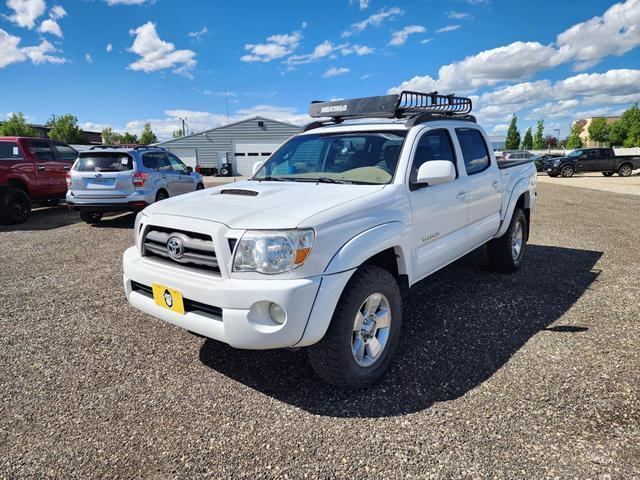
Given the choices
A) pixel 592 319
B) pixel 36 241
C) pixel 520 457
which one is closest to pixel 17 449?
pixel 520 457

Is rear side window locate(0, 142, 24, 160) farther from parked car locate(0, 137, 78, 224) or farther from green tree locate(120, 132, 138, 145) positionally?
green tree locate(120, 132, 138, 145)

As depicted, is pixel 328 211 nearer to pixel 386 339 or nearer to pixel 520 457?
pixel 386 339

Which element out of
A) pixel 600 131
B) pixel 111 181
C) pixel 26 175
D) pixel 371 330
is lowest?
pixel 371 330

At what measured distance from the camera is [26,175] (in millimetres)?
9477

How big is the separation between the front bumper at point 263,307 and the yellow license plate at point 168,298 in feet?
0.34

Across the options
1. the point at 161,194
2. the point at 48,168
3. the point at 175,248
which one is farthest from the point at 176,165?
the point at 175,248

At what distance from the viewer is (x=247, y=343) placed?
2.36m

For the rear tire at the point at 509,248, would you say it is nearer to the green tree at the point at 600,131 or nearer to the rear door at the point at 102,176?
the rear door at the point at 102,176

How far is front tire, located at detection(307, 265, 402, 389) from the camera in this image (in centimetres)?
251

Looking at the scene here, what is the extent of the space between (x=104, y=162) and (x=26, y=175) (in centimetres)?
257

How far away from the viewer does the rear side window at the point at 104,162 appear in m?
8.44

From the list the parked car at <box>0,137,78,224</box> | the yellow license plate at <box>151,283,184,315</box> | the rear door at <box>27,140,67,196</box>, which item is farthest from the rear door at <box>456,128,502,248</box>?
→ the rear door at <box>27,140,67,196</box>

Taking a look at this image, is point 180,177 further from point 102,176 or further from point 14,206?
point 14,206

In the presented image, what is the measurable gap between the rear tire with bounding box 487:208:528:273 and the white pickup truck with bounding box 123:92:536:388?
110 centimetres
